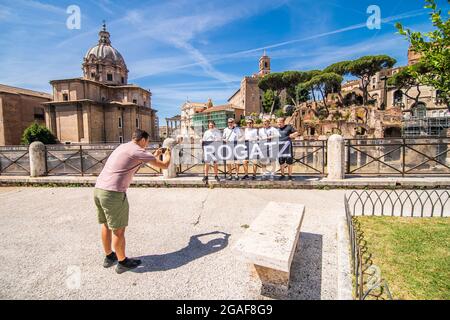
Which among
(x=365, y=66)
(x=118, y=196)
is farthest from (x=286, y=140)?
(x=365, y=66)

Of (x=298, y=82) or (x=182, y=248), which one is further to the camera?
(x=298, y=82)

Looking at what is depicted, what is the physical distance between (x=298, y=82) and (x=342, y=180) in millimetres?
65222

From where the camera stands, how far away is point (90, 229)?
4512 millimetres

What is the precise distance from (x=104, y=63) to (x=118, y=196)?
6408 cm

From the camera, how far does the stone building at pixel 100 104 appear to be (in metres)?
46.1

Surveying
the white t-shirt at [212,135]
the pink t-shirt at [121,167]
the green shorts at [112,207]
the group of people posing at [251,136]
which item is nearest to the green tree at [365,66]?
the group of people posing at [251,136]

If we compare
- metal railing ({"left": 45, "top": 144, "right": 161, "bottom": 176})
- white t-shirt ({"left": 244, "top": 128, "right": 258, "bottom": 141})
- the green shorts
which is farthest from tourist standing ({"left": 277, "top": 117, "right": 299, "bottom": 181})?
the green shorts

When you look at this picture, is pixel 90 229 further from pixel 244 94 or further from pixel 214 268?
pixel 244 94

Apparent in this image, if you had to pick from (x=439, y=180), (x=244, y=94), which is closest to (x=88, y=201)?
(x=439, y=180)

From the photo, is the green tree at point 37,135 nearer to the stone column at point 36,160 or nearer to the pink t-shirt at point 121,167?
the stone column at point 36,160

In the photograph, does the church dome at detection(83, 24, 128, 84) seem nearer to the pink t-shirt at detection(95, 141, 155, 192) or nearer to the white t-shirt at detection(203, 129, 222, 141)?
the white t-shirt at detection(203, 129, 222, 141)

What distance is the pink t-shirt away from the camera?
3016 millimetres

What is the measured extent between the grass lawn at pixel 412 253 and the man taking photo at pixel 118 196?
3.43 m

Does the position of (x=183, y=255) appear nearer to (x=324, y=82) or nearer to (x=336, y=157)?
(x=336, y=157)
